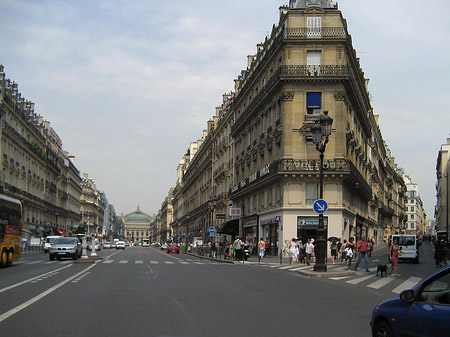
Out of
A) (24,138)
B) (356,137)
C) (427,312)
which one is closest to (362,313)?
(427,312)

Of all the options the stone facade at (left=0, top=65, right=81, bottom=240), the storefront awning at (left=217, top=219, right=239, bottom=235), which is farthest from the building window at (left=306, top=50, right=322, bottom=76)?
the stone facade at (left=0, top=65, right=81, bottom=240)

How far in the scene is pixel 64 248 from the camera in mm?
33656

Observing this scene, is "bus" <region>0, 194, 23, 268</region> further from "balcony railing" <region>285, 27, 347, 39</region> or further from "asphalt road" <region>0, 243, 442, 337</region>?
"balcony railing" <region>285, 27, 347, 39</region>

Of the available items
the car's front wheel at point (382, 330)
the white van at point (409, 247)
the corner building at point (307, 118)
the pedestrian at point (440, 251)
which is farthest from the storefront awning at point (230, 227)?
the car's front wheel at point (382, 330)

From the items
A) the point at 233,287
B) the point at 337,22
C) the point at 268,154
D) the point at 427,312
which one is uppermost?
the point at 337,22

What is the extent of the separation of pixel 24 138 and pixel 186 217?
4372cm

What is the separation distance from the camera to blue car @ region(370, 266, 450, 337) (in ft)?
18.0

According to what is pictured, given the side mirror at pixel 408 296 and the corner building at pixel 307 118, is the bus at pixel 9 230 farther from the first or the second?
the side mirror at pixel 408 296

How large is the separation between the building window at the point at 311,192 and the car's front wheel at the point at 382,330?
3186 cm

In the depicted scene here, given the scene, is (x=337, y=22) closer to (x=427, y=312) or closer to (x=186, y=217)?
(x=427, y=312)

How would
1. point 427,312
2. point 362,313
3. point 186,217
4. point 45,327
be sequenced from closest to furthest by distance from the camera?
point 427,312
point 45,327
point 362,313
point 186,217

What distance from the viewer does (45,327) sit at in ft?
26.5

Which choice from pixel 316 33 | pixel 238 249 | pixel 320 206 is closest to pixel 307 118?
pixel 316 33

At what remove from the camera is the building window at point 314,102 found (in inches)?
1524
